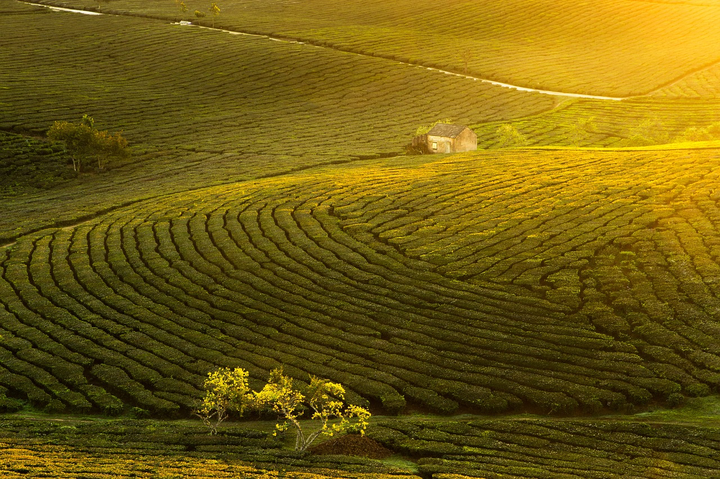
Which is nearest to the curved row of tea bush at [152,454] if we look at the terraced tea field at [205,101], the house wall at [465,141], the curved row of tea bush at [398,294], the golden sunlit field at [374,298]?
the golden sunlit field at [374,298]

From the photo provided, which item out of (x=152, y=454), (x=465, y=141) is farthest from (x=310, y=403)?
(x=465, y=141)

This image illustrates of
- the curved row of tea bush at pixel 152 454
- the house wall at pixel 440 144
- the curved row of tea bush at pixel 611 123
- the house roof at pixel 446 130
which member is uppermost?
the curved row of tea bush at pixel 611 123

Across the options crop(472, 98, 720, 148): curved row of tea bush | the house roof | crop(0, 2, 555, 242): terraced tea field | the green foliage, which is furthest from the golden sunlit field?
the house roof

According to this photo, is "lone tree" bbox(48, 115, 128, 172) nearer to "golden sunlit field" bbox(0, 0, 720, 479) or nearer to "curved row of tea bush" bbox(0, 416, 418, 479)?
"golden sunlit field" bbox(0, 0, 720, 479)

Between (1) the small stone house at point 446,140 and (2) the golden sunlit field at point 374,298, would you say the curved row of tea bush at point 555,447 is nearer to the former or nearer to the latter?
(2) the golden sunlit field at point 374,298

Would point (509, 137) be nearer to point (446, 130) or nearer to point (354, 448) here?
point (446, 130)

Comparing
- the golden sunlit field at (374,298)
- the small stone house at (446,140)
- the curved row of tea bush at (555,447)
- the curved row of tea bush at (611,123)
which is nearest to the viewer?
the curved row of tea bush at (555,447)
